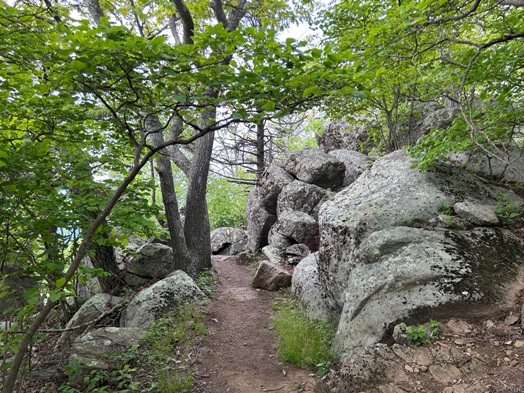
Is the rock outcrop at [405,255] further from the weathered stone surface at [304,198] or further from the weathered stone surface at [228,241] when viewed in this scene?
the weathered stone surface at [228,241]

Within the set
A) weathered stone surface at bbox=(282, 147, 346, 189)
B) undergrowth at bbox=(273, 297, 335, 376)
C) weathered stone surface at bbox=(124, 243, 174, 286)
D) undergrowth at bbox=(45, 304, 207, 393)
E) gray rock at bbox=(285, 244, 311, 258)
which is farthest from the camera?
weathered stone surface at bbox=(282, 147, 346, 189)

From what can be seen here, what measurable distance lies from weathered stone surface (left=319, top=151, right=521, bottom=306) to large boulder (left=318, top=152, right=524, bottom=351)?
2 cm

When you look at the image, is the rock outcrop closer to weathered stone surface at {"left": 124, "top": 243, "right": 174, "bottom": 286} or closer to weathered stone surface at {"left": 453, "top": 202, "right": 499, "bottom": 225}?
weathered stone surface at {"left": 453, "top": 202, "right": 499, "bottom": 225}

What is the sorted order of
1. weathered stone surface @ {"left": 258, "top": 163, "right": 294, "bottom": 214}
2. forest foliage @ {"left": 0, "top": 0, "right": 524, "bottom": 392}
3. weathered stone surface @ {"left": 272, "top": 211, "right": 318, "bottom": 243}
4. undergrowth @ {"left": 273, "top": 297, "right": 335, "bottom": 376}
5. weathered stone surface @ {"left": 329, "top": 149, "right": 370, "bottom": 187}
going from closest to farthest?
forest foliage @ {"left": 0, "top": 0, "right": 524, "bottom": 392}
undergrowth @ {"left": 273, "top": 297, "right": 335, "bottom": 376}
weathered stone surface @ {"left": 272, "top": 211, "right": 318, "bottom": 243}
weathered stone surface @ {"left": 329, "top": 149, "right": 370, "bottom": 187}
weathered stone surface @ {"left": 258, "top": 163, "right": 294, "bottom": 214}

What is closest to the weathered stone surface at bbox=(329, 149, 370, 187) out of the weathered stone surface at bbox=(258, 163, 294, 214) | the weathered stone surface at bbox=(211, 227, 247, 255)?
the weathered stone surface at bbox=(258, 163, 294, 214)

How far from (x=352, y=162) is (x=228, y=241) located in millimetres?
6624

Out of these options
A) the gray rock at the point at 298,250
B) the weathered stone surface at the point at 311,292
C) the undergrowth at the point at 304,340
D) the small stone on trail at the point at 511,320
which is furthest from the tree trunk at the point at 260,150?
the small stone on trail at the point at 511,320

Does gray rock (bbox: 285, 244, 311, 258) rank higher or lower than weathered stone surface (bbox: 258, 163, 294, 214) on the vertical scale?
lower

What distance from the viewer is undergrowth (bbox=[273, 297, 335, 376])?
4.51 meters

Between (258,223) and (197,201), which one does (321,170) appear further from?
(197,201)

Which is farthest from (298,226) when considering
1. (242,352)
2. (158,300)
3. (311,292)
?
(242,352)

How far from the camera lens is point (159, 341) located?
5145 mm

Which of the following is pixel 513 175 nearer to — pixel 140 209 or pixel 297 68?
pixel 297 68

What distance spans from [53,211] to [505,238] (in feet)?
19.5
